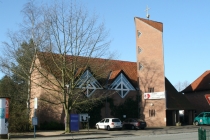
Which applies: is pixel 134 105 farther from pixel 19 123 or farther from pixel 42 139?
pixel 42 139

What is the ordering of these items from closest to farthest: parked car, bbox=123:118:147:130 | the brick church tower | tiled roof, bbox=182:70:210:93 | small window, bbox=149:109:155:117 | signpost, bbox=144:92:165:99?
parked car, bbox=123:118:147:130
signpost, bbox=144:92:165:99
the brick church tower
small window, bbox=149:109:155:117
tiled roof, bbox=182:70:210:93

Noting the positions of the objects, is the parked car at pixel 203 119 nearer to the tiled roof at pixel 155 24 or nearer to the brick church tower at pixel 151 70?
the brick church tower at pixel 151 70

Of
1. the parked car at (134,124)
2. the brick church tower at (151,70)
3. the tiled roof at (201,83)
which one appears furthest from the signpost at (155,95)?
the tiled roof at (201,83)

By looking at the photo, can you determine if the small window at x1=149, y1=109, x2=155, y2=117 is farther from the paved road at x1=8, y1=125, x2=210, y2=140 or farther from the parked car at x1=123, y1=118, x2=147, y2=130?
the paved road at x1=8, y1=125, x2=210, y2=140

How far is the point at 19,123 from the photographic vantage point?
106 ft

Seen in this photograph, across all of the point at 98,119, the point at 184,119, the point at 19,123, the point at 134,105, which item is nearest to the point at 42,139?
the point at 19,123

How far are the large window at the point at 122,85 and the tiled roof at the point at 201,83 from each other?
15.3 metres

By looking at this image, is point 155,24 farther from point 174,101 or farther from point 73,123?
point 73,123

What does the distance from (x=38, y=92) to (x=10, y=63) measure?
772cm

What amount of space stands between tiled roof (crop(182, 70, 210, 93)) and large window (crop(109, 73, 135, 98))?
15.3 m

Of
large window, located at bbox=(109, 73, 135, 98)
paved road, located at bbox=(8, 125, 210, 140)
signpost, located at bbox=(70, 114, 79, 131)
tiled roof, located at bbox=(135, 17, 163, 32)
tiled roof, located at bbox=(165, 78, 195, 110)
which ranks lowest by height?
paved road, located at bbox=(8, 125, 210, 140)

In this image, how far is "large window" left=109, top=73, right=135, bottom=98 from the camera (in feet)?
143

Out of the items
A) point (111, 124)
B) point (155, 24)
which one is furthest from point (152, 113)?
point (155, 24)

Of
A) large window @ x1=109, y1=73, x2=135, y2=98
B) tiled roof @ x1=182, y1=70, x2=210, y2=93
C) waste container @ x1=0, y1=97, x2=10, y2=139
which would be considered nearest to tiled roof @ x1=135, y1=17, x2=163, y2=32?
large window @ x1=109, y1=73, x2=135, y2=98
